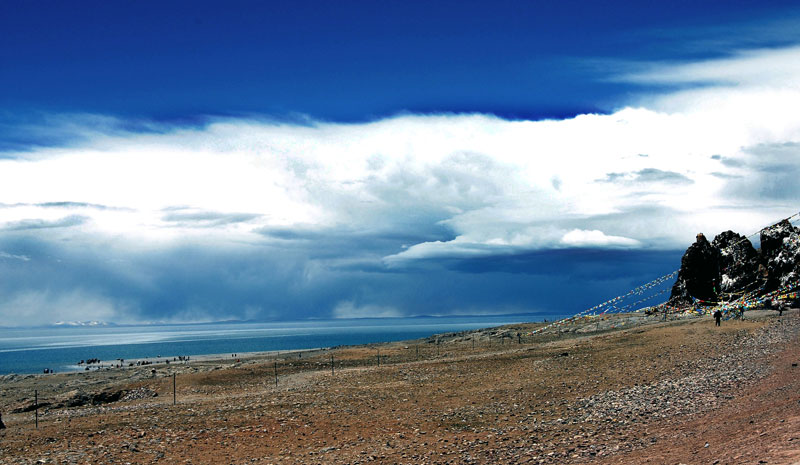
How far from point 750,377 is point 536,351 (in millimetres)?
26043

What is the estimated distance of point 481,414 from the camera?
2702 cm

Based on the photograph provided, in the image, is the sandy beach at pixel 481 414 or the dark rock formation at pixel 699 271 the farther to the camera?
the dark rock formation at pixel 699 271

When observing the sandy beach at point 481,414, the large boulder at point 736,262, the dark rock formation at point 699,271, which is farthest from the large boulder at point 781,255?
the sandy beach at point 481,414

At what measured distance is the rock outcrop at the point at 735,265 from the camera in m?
63.7

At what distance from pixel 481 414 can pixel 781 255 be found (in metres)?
53.0

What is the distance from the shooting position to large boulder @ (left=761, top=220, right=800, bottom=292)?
62250mm

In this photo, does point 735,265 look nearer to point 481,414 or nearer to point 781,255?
point 781,255

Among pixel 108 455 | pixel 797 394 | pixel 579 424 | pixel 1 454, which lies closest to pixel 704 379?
pixel 797 394

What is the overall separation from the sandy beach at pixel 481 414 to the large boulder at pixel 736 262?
2928cm

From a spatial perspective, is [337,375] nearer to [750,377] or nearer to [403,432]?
[403,432]

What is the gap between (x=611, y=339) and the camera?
183ft

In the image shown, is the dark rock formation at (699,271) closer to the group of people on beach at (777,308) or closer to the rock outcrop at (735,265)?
the rock outcrop at (735,265)

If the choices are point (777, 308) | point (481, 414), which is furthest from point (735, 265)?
point (481, 414)

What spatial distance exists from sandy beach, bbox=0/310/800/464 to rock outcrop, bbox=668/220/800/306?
18906 millimetres
